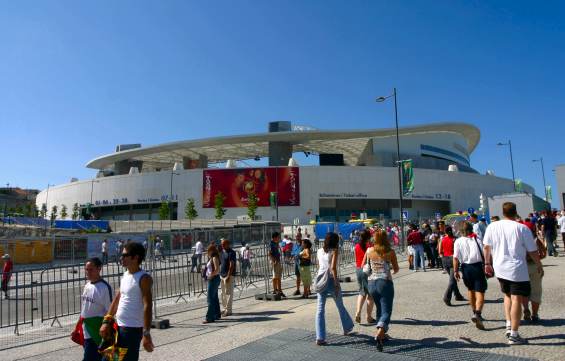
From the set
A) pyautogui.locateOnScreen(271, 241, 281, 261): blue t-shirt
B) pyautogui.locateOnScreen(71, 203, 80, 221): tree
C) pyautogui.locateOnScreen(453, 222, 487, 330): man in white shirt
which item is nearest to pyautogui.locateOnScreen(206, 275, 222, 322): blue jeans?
pyautogui.locateOnScreen(271, 241, 281, 261): blue t-shirt

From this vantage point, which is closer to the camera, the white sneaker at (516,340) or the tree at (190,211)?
the white sneaker at (516,340)

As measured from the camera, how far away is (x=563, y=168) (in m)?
36.5

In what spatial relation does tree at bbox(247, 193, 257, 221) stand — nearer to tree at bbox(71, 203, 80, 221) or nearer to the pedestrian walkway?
tree at bbox(71, 203, 80, 221)

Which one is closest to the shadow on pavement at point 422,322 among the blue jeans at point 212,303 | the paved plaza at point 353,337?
the paved plaza at point 353,337

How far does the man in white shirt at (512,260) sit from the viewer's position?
518 centimetres

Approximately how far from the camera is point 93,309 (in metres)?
4.14

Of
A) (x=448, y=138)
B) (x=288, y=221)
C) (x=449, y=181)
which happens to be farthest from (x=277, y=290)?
(x=448, y=138)

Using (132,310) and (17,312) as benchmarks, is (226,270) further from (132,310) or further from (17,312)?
(132,310)

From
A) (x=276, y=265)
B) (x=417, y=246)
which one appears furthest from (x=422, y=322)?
(x=417, y=246)

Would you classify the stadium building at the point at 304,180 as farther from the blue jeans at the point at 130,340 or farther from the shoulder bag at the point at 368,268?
the blue jeans at the point at 130,340

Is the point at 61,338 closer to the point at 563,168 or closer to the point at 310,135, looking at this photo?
the point at 563,168

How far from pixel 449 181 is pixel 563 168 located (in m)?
35.7

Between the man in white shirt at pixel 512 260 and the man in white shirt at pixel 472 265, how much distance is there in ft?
3.12

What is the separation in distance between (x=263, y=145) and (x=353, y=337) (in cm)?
7170
